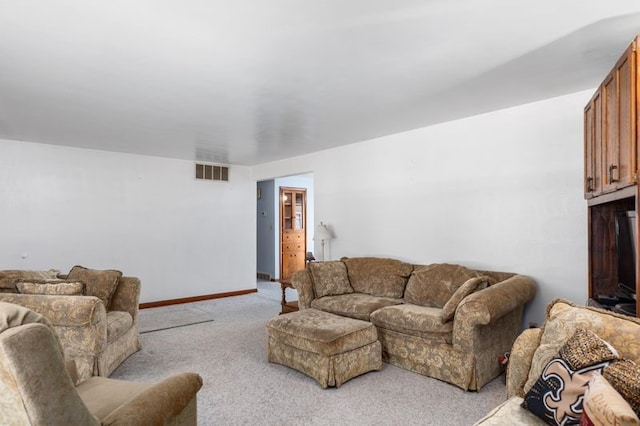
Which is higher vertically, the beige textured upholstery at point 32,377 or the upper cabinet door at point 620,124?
the upper cabinet door at point 620,124

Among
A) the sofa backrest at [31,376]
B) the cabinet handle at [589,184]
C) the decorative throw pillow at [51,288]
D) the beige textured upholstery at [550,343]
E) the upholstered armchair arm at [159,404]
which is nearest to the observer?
the sofa backrest at [31,376]

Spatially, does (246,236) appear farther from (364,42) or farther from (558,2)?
(558,2)

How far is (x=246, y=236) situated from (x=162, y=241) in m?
1.54

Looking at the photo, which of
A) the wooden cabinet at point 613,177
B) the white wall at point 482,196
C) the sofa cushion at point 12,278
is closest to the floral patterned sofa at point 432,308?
the white wall at point 482,196

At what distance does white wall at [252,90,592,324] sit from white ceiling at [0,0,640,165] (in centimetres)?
29

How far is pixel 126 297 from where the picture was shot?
374cm

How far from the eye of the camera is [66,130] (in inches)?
174

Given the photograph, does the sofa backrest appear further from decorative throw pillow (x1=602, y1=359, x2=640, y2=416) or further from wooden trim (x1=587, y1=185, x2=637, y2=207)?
wooden trim (x1=587, y1=185, x2=637, y2=207)

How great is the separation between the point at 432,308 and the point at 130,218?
4.59 meters

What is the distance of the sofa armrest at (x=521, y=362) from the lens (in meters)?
1.81

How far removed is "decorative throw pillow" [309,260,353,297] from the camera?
14.2 ft

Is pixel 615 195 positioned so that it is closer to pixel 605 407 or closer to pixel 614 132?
pixel 614 132

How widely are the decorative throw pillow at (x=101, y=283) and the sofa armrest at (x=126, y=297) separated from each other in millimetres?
74

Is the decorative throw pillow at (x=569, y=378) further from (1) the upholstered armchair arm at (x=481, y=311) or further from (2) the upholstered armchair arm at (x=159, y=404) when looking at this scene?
(2) the upholstered armchair arm at (x=159, y=404)
